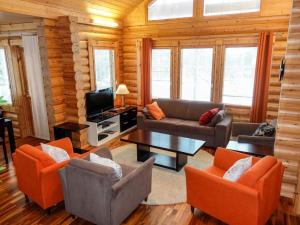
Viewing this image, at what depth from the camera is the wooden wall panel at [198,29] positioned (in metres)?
5.05

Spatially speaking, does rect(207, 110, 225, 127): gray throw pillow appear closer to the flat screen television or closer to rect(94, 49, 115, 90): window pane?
the flat screen television

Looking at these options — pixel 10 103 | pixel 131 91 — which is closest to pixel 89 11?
pixel 131 91

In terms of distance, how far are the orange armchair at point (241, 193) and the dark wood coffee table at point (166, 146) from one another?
102 centimetres

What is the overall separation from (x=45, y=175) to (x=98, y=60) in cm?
379

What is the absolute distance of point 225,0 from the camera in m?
5.46

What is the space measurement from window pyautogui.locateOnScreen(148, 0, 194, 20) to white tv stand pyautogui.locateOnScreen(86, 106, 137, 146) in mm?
2495

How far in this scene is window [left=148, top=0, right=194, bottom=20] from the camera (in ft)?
19.3

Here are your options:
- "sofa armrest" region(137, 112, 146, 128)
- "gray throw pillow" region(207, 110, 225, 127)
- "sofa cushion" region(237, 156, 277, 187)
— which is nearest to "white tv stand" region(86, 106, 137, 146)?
"sofa armrest" region(137, 112, 146, 128)

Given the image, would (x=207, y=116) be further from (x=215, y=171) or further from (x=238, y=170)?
(x=238, y=170)

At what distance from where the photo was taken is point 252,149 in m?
3.85

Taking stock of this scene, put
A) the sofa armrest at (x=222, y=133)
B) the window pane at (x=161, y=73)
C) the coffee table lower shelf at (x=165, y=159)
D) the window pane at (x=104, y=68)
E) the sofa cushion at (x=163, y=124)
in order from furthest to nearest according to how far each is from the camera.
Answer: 1. the window pane at (x=161, y=73)
2. the window pane at (x=104, y=68)
3. the sofa cushion at (x=163, y=124)
4. the sofa armrest at (x=222, y=133)
5. the coffee table lower shelf at (x=165, y=159)

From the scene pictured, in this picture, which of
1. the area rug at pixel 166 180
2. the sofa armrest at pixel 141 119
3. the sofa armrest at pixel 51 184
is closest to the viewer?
the sofa armrest at pixel 51 184

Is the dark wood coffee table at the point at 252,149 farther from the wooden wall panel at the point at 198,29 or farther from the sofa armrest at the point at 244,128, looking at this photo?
the wooden wall panel at the point at 198,29

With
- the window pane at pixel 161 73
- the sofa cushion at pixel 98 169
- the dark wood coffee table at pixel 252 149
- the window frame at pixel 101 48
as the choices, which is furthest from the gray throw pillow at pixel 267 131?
the window frame at pixel 101 48
